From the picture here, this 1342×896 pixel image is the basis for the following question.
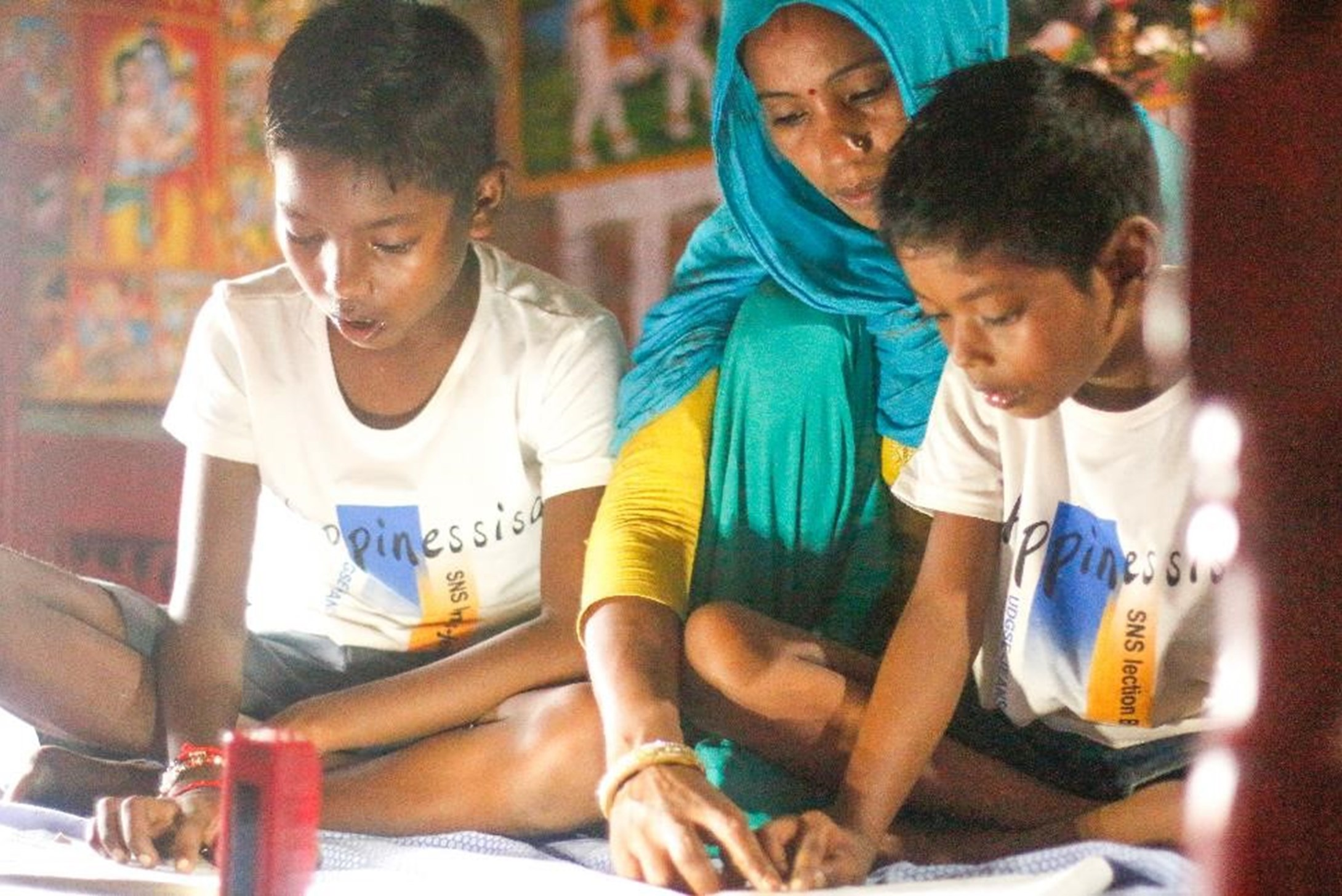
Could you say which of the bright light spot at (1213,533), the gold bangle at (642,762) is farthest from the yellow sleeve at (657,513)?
the bright light spot at (1213,533)

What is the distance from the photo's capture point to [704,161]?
1.04 m

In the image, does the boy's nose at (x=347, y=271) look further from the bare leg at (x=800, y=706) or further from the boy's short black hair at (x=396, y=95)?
the bare leg at (x=800, y=706)

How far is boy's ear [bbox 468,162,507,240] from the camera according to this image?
3.55 feet

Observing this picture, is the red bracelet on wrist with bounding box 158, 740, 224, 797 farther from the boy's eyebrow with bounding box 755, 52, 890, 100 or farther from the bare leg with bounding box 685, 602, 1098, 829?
the boy's eyebrow with bounding box 755, 52, 890, 100

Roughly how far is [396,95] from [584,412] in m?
0.24

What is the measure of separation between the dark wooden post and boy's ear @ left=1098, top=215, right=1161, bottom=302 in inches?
2.4

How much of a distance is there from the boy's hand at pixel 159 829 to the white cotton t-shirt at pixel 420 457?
0.46ft

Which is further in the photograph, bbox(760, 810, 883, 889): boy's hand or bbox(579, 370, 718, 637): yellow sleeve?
bbox(579, 370, 718, 637): yellow sleeve

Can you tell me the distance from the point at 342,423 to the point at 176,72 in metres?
0.29

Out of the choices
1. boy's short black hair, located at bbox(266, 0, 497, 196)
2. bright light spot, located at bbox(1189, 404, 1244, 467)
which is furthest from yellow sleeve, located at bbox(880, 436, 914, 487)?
boy's short black hair, located at bbox(266, 0, 497, 196)

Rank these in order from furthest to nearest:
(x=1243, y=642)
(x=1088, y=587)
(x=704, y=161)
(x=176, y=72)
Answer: (x=176, y=72)
(x=704, y=161)
(x=1088, y=587)
(x=1243, y=642)

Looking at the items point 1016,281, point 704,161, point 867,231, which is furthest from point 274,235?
point 1016,281

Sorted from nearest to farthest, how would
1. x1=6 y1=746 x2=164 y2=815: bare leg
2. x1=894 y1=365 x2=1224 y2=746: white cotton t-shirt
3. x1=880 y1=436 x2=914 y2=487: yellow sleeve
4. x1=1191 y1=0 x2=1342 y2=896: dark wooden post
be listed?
x1=1191 y1=0 x2=1342 y2=896: dark wooden post
x1=894 y1=365 x2=1224 y2=746: white cotton t-shirt
x1=880 y1=436 x2=914 y2=487: yellow sleeve
x1=6 y1=746 x2=164 y2=815: bare leg

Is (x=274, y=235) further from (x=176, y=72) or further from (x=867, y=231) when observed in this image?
(x=867, y=231)
